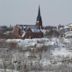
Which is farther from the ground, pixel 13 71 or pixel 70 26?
pixel 70 26

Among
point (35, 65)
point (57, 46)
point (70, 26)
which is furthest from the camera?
point (70, 26)

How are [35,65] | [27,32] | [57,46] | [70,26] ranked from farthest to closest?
1. [70,26]
2. [27,32]
3. [57,46]
4. [35,65]

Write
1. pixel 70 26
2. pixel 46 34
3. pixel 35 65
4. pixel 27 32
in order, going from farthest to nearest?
pixel 70 26 → pixel 46 34 → pixel 27 32 → pixel 35 65

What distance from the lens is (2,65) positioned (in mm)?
8047

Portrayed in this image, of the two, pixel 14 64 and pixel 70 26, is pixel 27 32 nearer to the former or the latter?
pixel 70 26

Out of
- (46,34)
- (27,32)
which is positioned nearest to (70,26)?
(46,34)

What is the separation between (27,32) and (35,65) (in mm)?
12655

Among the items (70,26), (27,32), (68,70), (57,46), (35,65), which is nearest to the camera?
(68,70)

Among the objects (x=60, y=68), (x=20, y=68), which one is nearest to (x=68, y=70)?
(x=60, y=68)

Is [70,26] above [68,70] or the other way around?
above

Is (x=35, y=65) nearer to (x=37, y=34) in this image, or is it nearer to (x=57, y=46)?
(x=57, y=46)

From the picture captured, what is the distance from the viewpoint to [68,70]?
708 centimetres

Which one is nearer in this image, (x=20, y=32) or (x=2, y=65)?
(x=2, y=65)

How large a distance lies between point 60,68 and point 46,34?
14846mm
